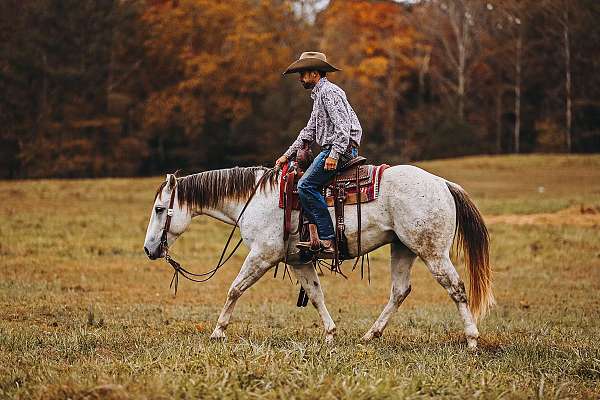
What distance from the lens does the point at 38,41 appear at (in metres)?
42.7

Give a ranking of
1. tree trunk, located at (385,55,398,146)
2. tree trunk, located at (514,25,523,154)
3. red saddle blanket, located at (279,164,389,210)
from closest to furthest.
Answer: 1. red saddle blanket, located at (279,164,389,210)
2. tree trunk, located at (514,25,523,154)
3. tree trunk, located at (385,55,398,146)

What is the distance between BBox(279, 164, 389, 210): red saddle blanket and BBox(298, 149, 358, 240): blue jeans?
0.17 meters

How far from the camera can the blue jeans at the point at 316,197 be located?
8.46 m

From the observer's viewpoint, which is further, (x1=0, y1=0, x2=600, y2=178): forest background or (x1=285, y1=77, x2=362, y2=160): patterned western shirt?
(x1=0, y1=0, x2=600, y2=178): forest background

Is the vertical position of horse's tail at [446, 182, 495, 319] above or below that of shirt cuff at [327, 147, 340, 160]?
below

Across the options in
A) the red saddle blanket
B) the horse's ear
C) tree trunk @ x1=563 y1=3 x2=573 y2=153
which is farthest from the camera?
tree trunk @ x1=563 y1=3 x2=573 y2=153

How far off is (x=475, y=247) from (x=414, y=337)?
133cm

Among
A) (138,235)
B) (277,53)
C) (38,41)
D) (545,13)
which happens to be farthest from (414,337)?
(545,13)

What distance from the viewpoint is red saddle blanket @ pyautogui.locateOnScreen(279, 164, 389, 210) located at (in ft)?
28.0

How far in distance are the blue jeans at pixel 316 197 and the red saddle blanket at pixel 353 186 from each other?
6.7 inches

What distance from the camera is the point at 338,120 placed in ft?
27.7

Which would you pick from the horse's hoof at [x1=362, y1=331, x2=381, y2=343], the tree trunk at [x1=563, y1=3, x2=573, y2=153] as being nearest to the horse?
the horse's hoof at [x1=362, y1=331, x2=381, y2=343]

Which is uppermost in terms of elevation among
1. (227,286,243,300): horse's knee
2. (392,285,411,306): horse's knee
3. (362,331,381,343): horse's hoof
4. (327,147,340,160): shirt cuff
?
(327,147,340,160): shirt cuff

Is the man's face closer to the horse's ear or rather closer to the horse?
the horse
